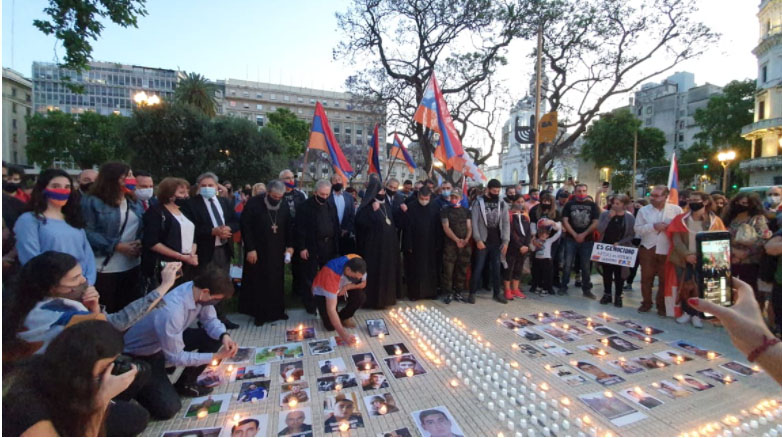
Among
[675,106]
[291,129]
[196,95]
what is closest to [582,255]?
[196,95]

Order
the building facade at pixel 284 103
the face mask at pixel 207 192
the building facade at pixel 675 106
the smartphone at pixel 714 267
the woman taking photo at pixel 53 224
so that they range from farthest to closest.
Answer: the building facade at pixel 284 103 → the building facade at pixel 675 106 → the face mask at pixel 207 192 → the woman taking photo at pixel 53 224 → the smartphone at pixel 714 267

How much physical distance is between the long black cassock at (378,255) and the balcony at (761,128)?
1918 inches

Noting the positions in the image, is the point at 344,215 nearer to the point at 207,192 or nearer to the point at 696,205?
the point at 207,192

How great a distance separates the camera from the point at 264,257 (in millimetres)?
5395

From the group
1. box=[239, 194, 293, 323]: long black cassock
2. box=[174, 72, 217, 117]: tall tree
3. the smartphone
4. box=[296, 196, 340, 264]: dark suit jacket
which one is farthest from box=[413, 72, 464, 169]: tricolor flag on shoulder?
box=[174, 72, 217, 117]: tall tree

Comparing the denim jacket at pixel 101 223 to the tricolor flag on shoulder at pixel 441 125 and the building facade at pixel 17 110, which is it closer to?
the tricolor flag on shoulder at pixel 441 125

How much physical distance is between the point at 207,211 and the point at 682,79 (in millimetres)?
89411

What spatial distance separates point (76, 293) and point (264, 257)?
2.79 m

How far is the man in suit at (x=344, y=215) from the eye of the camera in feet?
21.2

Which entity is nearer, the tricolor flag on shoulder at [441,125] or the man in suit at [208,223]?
the man in suit at [208,223]

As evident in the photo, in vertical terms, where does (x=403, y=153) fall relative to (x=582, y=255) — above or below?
above

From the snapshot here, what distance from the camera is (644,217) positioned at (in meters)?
6.02

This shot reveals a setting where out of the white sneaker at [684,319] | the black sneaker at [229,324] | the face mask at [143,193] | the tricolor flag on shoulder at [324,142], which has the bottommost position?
the black sneaker at [229,324]

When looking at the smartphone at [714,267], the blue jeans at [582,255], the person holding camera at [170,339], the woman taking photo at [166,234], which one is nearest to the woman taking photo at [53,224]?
→ the woman taking photo at [166,234]
